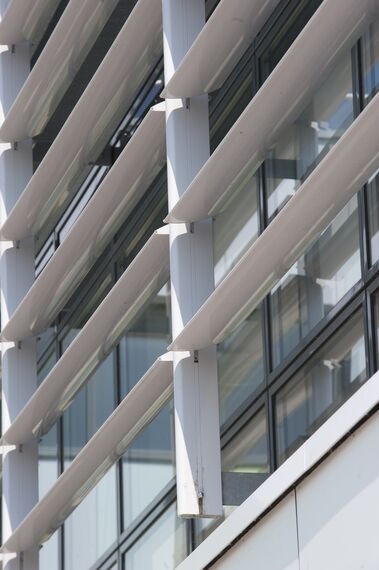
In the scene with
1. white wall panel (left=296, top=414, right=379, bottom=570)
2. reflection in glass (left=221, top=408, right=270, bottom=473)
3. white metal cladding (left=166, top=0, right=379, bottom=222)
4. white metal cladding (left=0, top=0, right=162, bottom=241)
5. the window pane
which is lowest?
white wall panel (left=296, top=414, right=379, bottom=570)

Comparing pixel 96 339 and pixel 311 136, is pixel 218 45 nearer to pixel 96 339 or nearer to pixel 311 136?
pixel 96 339

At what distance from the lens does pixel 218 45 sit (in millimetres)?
6566

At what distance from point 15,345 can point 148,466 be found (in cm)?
298

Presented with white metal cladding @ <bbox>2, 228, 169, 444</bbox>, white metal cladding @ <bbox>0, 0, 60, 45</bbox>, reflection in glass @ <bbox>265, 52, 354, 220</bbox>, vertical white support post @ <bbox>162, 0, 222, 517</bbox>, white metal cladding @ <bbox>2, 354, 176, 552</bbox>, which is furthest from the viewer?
white metal cladding @ <bbox>0, 0, 60, 45</bbox>

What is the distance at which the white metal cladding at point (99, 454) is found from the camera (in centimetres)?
706

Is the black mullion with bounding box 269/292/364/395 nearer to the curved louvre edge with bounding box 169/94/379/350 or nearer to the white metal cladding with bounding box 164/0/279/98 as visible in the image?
the white metal cladding with bounding box 164/0/279/98

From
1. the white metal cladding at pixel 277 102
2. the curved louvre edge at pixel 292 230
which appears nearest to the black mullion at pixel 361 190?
the white metal cladding at pixel 277 102

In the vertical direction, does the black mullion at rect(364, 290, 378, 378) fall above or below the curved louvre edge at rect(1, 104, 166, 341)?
below

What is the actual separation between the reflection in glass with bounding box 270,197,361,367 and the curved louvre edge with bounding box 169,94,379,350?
2.56 m

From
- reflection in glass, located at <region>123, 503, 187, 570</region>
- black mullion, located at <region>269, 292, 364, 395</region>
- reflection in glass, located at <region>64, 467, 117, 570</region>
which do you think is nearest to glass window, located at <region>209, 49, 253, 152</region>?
black mullion, located at <region>269, 292, 364, 395</region>

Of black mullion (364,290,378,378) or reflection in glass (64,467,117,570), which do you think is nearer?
black mullion (364,290,378,378)

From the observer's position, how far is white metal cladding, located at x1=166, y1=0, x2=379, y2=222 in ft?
18.4

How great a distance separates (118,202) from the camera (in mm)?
7965

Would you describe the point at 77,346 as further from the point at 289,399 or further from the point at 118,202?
the point at 289,399
